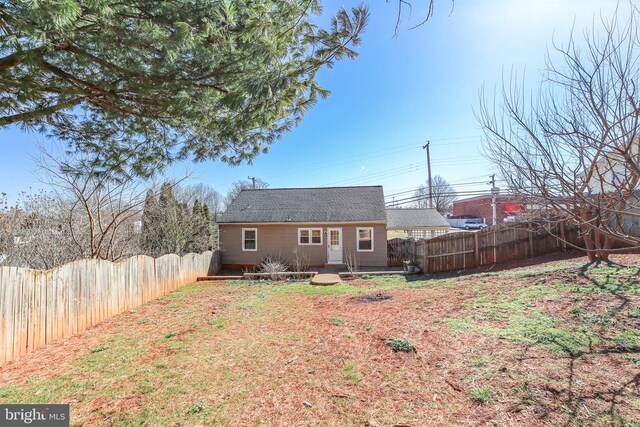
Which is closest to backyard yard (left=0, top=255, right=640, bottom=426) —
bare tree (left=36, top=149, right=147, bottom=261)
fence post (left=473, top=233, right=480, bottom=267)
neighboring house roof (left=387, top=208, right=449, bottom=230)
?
bare tree (left=36, top=149, right=147, bottom=261)

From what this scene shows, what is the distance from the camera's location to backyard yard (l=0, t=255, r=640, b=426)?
2592 mm

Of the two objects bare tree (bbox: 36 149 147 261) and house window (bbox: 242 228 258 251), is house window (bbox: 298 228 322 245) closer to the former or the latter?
house window (bbox: 242 228 258 251)

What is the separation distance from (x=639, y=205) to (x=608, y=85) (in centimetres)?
129

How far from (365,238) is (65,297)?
11.4m

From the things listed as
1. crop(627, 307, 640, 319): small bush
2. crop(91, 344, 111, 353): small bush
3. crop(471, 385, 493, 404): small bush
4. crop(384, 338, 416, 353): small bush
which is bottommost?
crop(91, 344, 111, 353): small bush

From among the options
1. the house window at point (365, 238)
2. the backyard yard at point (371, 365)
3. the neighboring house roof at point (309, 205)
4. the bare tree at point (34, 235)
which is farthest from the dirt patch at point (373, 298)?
the bare tree at point (34, 235)

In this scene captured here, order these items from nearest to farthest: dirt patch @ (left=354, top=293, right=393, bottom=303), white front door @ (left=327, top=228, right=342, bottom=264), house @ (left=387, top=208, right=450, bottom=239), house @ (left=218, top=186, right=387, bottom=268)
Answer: dirt patch @ (left=354, top=293, right=393, bottom=303) < house @ (left=218, top=186, right=387, bottom=268) < white front door @ (left=327, top=228, right=342, bottom=264) < house @ (left=387, top=208, right=450, bottom=239)

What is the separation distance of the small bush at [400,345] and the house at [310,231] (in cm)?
948

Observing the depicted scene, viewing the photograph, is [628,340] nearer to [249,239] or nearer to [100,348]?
[100,348]

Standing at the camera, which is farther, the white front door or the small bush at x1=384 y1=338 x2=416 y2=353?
the white front door

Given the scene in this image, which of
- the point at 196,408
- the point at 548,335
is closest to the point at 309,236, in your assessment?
the point at 548,335

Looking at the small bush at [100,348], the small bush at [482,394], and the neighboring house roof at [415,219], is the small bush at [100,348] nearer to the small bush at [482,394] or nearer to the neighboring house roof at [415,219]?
the small bush at [482,394]

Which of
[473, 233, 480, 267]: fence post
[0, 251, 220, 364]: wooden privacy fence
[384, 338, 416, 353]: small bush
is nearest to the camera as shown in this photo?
[384, 338, 416, 353]: small bush

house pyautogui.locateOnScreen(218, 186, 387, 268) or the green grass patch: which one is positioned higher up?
house pyautogui.locateOnScreen(218, 186, 387, 268)
